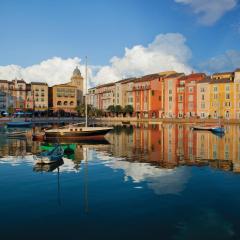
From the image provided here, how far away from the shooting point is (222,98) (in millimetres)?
121625

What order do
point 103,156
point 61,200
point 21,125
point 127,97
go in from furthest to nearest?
point 127,97 → point 21,125 → point 103,156 → point 61,200

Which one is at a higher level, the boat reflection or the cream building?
the cream building

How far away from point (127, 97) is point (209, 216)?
5615 inches

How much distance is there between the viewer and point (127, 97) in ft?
519

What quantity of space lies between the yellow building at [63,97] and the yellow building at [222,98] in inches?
3191

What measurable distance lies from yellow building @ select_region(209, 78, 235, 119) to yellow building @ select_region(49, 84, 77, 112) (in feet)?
266

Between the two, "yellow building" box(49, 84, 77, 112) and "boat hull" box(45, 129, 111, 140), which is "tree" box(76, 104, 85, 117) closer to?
"yellow building" box(49, 84, 77, 112)

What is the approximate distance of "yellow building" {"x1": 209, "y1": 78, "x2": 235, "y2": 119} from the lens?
119562mm

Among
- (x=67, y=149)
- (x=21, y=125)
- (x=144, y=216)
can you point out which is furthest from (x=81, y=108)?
(x=144, y=216)

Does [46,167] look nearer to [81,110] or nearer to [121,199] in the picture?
[121,199]

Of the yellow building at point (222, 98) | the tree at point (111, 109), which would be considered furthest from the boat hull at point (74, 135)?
the tree at point (111, 109)

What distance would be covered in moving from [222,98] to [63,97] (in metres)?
89.3

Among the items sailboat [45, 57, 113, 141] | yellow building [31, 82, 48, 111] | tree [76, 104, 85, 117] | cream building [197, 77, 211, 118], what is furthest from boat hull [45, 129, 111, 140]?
yellow building [31, 82, 48, 111]

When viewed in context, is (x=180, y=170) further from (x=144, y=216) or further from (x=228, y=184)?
(x=144, y=216)
